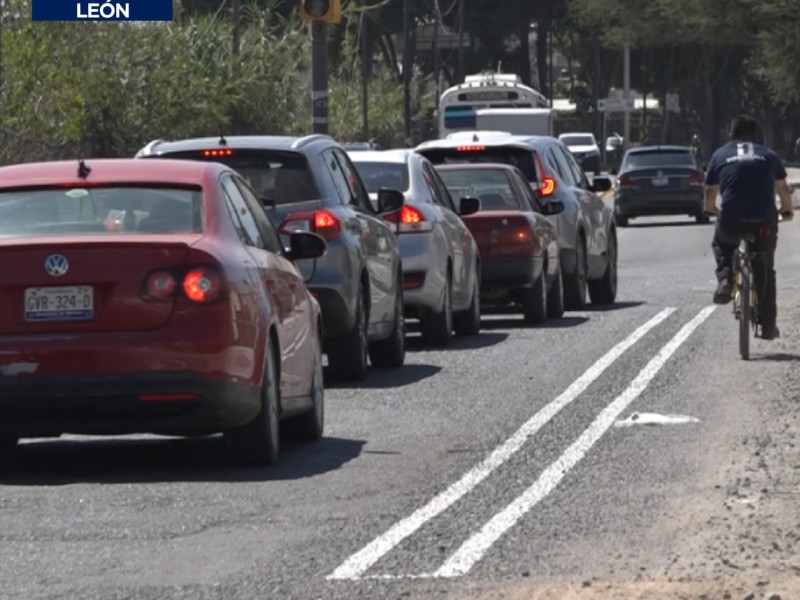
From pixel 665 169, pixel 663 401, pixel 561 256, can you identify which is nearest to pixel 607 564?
pixel 663 401

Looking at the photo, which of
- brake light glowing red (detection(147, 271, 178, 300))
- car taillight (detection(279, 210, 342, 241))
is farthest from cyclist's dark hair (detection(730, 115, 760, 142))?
brake light glowing red (detection(147, 271, 178, 300))

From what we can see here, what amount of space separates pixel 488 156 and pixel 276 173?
8.39 meters

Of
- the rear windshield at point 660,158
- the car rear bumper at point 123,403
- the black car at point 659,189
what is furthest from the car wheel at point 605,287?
the rear windshield at point 660,158

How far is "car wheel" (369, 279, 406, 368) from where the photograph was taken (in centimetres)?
1647

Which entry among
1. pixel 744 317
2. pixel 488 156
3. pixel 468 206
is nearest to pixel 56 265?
pixel 744 317

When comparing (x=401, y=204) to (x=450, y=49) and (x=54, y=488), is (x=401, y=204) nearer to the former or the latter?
(x=54, y=488)

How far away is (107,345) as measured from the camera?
10312 millimetres

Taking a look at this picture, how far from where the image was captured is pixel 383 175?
1881 centimetres

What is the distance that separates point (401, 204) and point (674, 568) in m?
8.72

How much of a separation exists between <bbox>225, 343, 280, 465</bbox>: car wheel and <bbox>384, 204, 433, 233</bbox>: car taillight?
23.3ft

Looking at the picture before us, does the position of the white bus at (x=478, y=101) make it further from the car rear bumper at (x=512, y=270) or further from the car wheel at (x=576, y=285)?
the car rear bumper at (x=512, y=270)

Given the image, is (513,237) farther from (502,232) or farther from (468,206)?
(468,206)

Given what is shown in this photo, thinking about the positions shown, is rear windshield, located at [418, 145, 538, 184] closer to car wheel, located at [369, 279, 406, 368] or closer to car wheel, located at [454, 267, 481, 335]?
car wheel, located at [454, 267, 481, 335]

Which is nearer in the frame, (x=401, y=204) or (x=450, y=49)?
(x=401, y=204)
